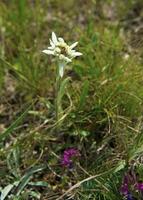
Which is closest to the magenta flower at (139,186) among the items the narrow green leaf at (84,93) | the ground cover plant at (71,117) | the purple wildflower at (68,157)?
Result: the ground cover plant at (71,117)

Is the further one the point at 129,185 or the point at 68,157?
the point at 68,157

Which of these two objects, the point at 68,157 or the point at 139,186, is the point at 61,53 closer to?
the point at 68,157

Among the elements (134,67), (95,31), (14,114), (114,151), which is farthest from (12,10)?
(114,151)

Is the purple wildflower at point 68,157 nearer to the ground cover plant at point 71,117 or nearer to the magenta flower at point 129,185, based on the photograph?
the ground cover plant at point 71,117

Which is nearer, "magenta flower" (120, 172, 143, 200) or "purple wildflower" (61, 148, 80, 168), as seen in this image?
"magenta flower" (120, 172, 143, 200)

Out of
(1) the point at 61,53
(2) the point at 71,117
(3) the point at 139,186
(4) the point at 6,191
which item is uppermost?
(1) the point at 61,53

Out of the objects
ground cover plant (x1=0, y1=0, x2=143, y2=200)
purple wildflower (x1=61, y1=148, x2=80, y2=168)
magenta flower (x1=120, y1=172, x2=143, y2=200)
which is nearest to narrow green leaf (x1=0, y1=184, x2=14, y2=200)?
ground cover plant (x1=0, y1=0, x2=143, y2=200)

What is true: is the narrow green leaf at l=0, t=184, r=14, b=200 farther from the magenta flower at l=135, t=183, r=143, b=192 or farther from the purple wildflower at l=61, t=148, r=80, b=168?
the magenta flower at l=135, t=183, r=143, b=192

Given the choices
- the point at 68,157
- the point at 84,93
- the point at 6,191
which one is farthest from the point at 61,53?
the point at 6,191

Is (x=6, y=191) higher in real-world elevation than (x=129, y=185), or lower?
higher
